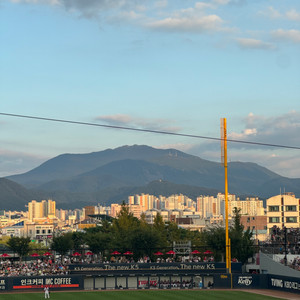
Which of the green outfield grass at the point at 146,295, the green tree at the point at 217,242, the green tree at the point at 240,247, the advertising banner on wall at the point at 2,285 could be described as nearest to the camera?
the green outfield grass at the point at 146,295

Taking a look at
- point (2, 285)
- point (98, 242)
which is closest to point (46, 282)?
point (2, 285)

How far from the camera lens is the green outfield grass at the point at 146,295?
66.4 meters

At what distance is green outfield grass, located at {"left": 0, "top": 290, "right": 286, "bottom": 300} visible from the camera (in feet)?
218

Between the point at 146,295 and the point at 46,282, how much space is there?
13.7 meters

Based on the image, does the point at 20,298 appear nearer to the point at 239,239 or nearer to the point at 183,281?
the point at 183,281

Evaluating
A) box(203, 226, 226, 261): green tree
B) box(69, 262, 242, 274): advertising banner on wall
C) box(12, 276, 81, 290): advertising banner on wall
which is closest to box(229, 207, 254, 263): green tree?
box(203, 226, 226, 261): green tree

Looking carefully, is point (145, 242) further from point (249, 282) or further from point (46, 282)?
point (249, 282)

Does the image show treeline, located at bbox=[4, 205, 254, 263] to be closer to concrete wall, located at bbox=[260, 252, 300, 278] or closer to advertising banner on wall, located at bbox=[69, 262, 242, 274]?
concrete wall, located at bbox=[260, 252, 300, 278]

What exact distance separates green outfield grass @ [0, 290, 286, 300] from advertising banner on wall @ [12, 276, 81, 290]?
2.39 metres

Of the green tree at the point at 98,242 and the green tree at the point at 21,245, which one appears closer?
the green tree at the point at 21,245

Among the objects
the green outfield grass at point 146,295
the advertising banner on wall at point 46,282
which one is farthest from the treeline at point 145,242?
the advertising banner on wall at point 46,282

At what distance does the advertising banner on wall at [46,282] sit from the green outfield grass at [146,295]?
2394 mm

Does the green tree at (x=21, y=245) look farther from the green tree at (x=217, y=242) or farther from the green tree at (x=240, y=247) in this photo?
the green tree at (x=240, y=247)

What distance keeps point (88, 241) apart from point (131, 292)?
144 ft
